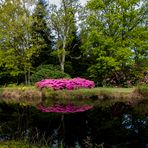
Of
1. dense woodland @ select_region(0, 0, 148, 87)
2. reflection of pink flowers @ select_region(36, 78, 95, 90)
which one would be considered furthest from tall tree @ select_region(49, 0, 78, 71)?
reflection of pink flowers @ select_region(36, 78, 95, 90)

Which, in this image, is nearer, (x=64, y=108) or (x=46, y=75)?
(x=64, y=108)

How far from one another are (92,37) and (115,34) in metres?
2.57

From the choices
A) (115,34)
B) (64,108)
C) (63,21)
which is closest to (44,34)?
(63,21)

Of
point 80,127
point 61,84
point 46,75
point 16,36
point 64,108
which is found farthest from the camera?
point 16,36

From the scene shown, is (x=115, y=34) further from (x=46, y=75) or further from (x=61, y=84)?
(x=61, y=84)

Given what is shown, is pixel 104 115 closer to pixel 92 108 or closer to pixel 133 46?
pixel 92 108

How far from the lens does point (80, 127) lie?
1808cm

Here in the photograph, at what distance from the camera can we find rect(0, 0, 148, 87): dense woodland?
40188mm

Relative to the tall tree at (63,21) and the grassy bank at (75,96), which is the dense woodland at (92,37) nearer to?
the tall tree at (63,21)

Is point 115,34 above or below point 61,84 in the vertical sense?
above

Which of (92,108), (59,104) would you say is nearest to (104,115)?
(92,108)

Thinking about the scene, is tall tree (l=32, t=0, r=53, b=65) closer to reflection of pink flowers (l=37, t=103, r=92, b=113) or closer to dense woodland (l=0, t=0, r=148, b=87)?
dense woodland (l=0, t=0, r=148, b=87)

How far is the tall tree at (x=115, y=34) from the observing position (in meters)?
40.3

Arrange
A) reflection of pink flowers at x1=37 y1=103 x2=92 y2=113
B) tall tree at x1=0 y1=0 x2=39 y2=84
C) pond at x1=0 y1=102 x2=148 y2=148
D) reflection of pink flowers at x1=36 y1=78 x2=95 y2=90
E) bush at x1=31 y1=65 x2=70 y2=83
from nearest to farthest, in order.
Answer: pond at x1=0 y1=102 x2=148 y2=148 < reflection of pink flowers at x1=37 y1=103 x2=92 y2=113 < reflection of pink flowers at x1=36 y1=78 x2=95 y2=90 < bush at x1=31 y1=65 x2=70 y2=83 < tall tree at x1=0 y1=0 x2=39 y2=84
